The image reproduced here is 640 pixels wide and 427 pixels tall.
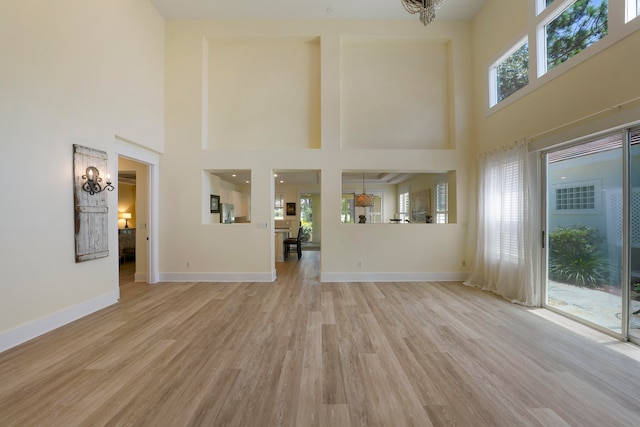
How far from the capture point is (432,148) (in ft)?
17.6

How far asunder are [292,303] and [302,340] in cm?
120

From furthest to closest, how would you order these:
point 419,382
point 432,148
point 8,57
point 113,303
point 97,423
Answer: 1. point 432,148
2. point 113,303
3. point 8,57
4. point 419,382
5. point 97,423

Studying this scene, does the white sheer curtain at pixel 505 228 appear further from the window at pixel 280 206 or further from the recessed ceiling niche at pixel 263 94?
the window at pixel 280 206

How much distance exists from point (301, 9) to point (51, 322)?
6307 mm

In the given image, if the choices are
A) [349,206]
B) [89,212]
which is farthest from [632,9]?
[349,206]

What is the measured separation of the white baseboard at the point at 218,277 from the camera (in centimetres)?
505

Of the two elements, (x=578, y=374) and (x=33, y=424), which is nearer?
(x=33, y=424)

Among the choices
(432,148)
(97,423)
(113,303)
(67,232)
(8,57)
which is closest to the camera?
(97,423)

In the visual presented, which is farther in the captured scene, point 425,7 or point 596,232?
point 596,232

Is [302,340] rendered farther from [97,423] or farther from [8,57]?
[8,57]

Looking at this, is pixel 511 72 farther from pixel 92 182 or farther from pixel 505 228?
pixel 92 182

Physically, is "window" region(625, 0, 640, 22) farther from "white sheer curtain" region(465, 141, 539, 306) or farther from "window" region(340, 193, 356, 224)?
"window" region(340, 193, 356, 224)

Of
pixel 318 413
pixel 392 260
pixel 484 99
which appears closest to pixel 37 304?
pixel 318 413

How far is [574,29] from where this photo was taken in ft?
10.3
